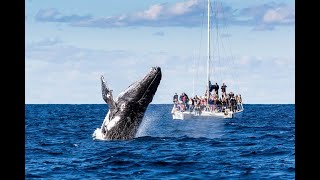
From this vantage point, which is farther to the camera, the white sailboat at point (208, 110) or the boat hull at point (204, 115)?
the white sailboat at point (208, 110)

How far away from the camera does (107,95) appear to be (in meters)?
16.3

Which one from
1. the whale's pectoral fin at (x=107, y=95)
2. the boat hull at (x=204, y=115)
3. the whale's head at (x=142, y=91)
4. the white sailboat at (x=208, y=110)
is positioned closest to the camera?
the whale's head at (x=142, y=91)

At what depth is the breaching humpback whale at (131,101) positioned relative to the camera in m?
15.8

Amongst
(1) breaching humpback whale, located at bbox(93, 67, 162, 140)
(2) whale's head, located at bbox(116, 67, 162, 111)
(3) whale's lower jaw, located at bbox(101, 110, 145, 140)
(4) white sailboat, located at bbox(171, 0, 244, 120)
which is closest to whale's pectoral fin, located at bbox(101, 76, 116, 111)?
(1) breaching humpback whale, located at bbox(93, 67, 162, 140)

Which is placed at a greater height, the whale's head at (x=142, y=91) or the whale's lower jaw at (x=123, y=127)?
the whale's head at (x=142, y=91)

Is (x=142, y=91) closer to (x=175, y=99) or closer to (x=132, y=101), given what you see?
(x=132, y=101)

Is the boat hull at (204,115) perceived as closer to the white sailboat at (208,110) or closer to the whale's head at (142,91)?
the white sailboat at (208,110)

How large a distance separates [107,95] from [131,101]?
2.44 feet

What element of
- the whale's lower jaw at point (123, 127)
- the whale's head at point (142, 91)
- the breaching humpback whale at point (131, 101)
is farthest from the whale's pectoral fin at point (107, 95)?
the whale's lower jaw at point (123, 127)

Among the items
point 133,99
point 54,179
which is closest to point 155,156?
point 133,99

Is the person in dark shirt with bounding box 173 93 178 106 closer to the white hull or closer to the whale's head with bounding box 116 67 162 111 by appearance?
the white hull

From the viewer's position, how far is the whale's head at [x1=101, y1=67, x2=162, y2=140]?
15.8m
